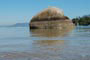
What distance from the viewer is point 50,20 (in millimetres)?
35562

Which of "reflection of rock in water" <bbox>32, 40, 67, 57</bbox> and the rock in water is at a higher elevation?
the rock in water

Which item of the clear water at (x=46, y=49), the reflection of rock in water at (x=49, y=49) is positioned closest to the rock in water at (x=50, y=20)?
the clear water at (x=46, y=49)

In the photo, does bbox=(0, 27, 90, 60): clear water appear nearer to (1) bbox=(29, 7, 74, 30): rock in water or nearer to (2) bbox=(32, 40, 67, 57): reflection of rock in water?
(2) bbox=(32, 40, 67, 57): reflection of rock in water

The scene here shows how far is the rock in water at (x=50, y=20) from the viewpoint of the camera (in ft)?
114

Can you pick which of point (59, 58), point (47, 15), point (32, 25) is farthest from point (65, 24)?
point (59, 58)

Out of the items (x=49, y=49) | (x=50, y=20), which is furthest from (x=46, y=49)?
(x=50, y=20)

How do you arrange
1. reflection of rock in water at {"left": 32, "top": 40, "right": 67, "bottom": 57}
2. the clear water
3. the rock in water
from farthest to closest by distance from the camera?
1. the rock in water
2. reflection of rock in water at {"left": 32, "top": 40, "right": 67, "bottom": 57}
3. the clear water

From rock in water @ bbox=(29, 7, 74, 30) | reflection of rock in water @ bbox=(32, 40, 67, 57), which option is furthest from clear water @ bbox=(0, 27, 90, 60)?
rock in water @ bbox=(29, 7, 74, 30)

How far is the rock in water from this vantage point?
34.7 metres

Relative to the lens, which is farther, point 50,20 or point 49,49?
point 50,20

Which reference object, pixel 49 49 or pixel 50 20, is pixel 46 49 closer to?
pixel 49 49

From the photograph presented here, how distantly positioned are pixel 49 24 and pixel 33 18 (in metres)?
4.60

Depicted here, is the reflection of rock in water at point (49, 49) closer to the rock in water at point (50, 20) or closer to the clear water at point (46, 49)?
the clear water at point (46, 49)

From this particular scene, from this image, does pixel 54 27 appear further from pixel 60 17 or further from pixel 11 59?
pixel 11 59
